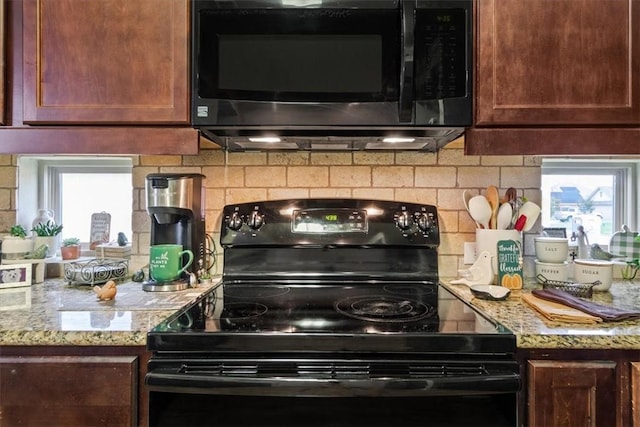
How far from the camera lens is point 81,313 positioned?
106 centimetres

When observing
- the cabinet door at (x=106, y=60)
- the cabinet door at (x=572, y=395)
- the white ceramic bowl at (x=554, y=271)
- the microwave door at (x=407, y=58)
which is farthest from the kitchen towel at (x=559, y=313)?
the cabinet door at (x=106, y=60)

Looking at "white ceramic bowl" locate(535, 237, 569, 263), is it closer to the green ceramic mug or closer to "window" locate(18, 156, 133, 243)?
the green ceramic mug

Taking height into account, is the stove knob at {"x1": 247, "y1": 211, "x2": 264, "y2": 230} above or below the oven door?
above

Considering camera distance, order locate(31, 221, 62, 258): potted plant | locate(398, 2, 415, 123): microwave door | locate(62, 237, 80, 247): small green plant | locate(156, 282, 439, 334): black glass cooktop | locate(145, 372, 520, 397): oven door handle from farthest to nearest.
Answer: locate(62, 237, 80, 247): small green plant < locate(31, 221, 62, 258): potted plant < locate(398, 2, 415, 123): microwave door < locate(156, 282, 439, 334): black glass cooktop < locate(145, 372, 520, 397): oven door handle

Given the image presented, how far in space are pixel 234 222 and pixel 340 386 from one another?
2.69 ft

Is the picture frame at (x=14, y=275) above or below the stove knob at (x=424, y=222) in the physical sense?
below

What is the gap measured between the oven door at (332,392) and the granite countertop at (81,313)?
0.13 meters

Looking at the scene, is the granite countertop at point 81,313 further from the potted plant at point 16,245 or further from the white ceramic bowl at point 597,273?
the white ceramic bowl at point 597,273

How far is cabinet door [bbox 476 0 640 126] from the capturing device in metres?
1.21

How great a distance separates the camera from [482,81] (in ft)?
4.00

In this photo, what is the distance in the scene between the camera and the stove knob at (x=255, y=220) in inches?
58.9

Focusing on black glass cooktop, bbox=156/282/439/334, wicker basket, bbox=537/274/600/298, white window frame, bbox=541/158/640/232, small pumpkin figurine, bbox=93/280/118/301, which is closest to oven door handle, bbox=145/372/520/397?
black glass cooktop, bbox=156/282/439/334

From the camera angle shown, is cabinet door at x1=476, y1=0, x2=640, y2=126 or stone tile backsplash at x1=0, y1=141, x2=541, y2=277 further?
stone tile backsplash at x1=0, y1=141, x2=541, y2=277

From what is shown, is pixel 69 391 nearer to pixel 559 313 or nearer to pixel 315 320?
pixel 315 320
